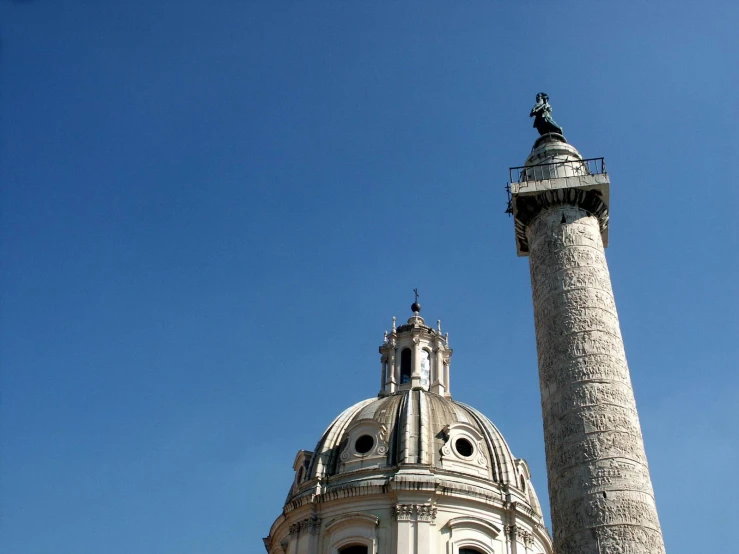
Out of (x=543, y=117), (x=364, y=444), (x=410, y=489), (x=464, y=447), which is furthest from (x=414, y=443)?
(x=543, y=117)

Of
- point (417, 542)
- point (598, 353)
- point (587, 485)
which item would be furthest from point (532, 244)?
point (417, 542)

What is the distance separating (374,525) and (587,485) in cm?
1677

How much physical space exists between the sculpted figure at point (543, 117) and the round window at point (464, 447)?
53.3 feet

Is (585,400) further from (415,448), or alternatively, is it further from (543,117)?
(415,448)

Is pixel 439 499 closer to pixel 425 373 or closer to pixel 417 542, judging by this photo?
pixel 417 542

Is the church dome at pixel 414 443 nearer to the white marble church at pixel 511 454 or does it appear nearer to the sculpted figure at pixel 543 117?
the white marble church at pixel 511 454

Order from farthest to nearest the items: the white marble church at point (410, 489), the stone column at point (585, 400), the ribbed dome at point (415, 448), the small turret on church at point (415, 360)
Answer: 1. the small turret on church at point (415, 360)
2. the ribbed dome at point (415, 448)
3. the white marble church at point (410, 489)
4. the stone column at point (585, 400)

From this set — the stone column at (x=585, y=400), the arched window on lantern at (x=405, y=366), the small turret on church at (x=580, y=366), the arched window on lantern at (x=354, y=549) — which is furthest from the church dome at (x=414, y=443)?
the stone column at (x=585, y=400)

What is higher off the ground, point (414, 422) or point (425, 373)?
point (425, 373)

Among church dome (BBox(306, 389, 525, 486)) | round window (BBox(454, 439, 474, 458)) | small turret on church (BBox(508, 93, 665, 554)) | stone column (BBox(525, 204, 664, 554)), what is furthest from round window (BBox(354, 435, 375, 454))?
stone column (BBox(525, 204, 664, 554))

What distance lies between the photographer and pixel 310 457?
3538 centimetres

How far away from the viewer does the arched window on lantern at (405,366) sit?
133ft

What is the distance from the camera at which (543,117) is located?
856 inches

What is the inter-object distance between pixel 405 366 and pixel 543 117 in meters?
21.6
